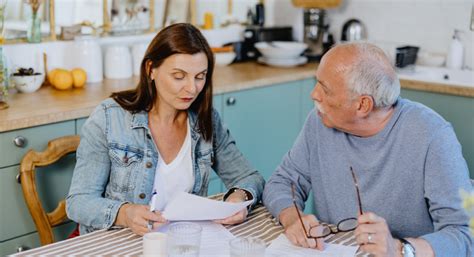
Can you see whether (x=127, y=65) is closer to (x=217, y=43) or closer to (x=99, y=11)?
(x=99, y=11)

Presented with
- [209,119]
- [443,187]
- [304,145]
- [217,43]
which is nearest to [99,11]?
[217,43]

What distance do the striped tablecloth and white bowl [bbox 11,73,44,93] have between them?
150cm

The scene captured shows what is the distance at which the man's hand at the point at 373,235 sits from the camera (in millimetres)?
1701

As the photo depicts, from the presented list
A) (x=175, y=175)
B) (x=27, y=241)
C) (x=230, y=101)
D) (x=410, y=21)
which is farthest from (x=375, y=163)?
(x=410, y=21)

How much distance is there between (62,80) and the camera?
3.34 meters

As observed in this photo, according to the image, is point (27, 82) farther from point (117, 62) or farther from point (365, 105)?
point (365, 105)

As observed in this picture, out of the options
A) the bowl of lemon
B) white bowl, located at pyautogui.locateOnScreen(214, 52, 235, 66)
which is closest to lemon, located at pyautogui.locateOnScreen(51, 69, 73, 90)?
the bowl of lemon

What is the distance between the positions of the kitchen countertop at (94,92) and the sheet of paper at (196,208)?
3.46 ft

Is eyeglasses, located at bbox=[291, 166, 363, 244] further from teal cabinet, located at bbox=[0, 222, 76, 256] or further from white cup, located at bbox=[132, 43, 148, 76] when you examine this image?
white cup, located at bbox=[132, 43, 148, 76]

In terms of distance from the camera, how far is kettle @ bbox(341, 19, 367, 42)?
442cm

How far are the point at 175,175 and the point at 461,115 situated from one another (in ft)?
5.79

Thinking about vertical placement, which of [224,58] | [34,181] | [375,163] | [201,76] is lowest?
[34,181]

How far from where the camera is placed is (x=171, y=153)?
7.64ft

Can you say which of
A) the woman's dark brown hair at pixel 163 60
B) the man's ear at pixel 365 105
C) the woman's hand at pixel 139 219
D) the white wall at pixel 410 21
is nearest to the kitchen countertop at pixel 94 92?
the white wall at pixel 410 21
